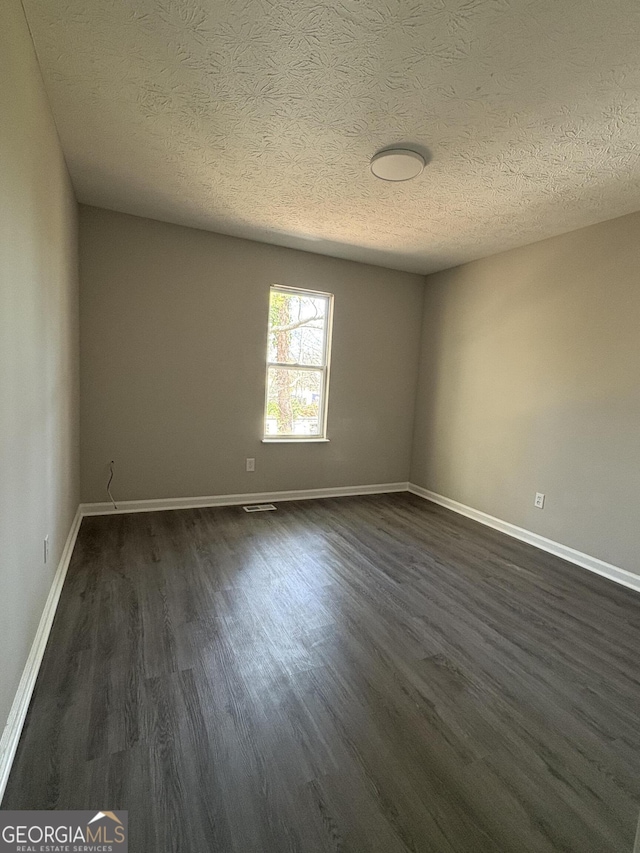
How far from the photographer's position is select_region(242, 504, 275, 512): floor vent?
3.84 meters

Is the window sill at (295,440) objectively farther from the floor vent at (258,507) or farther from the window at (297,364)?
the floor vent at (258,507)

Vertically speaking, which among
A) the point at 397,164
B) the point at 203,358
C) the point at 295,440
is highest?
the point at 397,164

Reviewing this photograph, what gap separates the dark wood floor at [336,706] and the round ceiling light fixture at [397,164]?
8.35 feet

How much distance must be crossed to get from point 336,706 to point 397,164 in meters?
2.72

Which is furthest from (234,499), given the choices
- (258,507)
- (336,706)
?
(336,706)

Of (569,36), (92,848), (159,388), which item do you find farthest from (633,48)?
(159,388)

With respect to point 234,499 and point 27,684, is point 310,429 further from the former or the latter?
point 27,684

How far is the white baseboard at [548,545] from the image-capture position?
2775mm

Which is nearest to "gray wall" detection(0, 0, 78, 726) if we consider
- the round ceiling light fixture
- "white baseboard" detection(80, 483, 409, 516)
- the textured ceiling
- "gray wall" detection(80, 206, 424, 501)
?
the textured ceiling

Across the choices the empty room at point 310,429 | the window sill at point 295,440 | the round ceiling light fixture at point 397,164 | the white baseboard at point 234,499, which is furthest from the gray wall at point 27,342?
the window sill at point 295,440

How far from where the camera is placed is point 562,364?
→ 10.5ft

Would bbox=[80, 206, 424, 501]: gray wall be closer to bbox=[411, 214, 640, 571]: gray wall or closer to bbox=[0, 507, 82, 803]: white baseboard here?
bbox=[411, 214, 640, 571]: gray wall

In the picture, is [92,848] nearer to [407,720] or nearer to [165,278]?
[407,720]

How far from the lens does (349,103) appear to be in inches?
70.6
